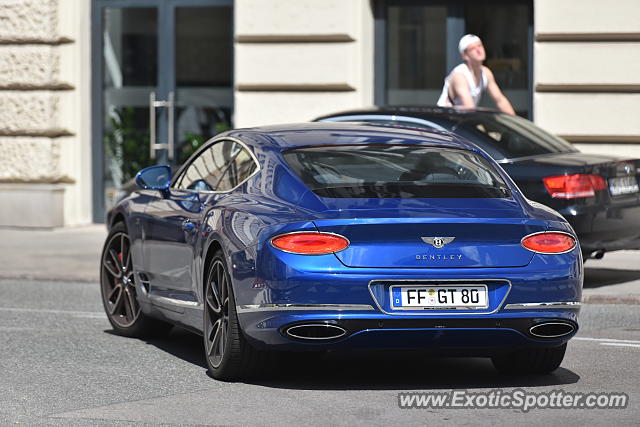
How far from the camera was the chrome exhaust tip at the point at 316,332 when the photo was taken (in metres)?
7.11

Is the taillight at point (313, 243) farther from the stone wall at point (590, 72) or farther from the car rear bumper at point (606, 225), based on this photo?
the stone wall at point (590, 72)

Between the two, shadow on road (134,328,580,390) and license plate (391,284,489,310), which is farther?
shadow on road (134,328,580,390)

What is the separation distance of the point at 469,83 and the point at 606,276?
2290 millimetres

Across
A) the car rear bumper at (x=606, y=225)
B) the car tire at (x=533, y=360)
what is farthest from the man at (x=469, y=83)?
the car tire at (x=533, y=360)

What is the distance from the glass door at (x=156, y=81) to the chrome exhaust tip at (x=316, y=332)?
11452 mm

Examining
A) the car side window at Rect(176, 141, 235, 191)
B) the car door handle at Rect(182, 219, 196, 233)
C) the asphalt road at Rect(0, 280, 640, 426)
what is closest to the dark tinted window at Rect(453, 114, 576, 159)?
the asphalt road at Rect(0, 280, 640, 426)

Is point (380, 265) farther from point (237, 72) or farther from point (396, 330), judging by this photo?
point (237, 72)

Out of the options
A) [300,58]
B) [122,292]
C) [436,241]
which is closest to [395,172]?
[436,241]

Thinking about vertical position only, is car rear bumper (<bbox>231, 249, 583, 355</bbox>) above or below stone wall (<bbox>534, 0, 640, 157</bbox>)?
A: below

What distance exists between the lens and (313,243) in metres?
7.12

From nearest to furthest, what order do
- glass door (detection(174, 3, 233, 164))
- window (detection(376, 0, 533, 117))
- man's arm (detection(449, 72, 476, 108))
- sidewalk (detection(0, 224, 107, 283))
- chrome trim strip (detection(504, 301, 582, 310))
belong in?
chrome trim strip (detection(504, 301, 582, 310)) → sidewalk (detection(0, 224, 107, 283)) → man's arm (detection(449, 72, 476, 108)) → window (detection(376, 0, 533, 117)) → glass door (detection(174, 3, 233, 164))

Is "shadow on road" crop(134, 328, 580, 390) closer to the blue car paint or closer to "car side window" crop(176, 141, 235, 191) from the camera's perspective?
the blue car paint

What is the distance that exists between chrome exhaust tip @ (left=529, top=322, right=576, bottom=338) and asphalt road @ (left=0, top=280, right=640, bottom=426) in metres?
0.27

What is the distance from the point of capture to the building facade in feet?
53.7
